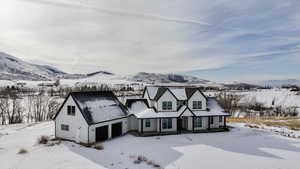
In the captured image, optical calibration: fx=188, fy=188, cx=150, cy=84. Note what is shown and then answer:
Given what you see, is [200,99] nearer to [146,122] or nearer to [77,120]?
[146,122]

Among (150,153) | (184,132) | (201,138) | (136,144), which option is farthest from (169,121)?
(150,153)

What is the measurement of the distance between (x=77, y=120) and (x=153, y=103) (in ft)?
32.0

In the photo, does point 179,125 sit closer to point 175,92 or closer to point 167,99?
point 167,99

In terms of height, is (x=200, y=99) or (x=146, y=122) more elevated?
(x=200, y=99)

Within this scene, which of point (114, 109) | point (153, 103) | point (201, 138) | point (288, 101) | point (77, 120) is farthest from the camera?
point (288, 101)

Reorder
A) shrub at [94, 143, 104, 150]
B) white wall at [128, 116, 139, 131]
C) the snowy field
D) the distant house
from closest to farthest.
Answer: the snowy field → shrub at [94, 143, 104, 150] → the distant house → white wall at [128, 116, 139, 131]

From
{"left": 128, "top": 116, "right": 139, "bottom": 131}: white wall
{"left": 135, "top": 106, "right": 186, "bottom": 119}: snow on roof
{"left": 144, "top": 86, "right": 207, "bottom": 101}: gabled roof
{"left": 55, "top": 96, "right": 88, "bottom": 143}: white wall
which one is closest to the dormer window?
{"left": 55, "top": 96, "right": 88, "bottom": 143}: white wall

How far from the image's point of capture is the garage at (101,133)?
2027cm

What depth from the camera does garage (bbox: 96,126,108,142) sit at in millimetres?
20269

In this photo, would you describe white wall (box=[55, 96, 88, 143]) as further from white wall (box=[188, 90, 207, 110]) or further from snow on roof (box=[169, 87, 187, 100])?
white wall (box=[188, 90, 207, 110])

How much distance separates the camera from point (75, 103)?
66.7 feet

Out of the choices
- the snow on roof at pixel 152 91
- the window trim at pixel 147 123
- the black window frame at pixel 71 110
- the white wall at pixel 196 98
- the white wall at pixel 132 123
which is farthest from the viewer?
the snow on roof at pixel 152 91

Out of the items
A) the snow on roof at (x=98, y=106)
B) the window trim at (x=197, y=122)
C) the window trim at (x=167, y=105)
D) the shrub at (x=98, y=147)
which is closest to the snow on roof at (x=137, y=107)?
the snow on roof at (x=98, y=106)

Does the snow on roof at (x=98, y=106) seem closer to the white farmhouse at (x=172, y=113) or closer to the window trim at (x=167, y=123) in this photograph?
the white farmhouse at (x=172, y=113)
